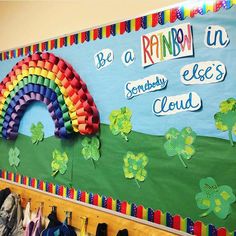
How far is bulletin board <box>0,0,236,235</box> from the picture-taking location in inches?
42.4

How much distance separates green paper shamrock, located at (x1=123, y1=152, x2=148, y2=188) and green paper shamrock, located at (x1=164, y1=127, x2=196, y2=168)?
0.41ft

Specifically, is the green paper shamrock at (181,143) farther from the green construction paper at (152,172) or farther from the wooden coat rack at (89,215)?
the wooden coat rack at (89,215)

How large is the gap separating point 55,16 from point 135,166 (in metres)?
0.99

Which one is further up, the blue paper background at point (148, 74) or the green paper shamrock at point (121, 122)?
the blue paper background at point (148, 74)

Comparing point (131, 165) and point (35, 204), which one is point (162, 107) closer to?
point (131, 165)

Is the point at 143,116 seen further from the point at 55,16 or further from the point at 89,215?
the point at 55,16

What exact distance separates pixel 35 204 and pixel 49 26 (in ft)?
3.31

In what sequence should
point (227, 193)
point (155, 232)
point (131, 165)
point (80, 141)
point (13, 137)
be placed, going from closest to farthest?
point (227, 193), point (155, 232), point (131, 165), point (80, 141), point (13, 137)

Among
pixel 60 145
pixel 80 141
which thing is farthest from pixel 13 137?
pixel 80 141

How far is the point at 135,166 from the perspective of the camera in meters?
1.29

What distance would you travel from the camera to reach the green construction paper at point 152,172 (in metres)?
1.07

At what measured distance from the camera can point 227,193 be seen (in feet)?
3.43

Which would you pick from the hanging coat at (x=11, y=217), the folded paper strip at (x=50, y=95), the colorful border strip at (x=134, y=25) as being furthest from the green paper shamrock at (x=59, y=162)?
the colorful border strip at (x=134, y=25)

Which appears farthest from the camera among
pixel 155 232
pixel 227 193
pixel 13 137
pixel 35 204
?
pixel 13 137
